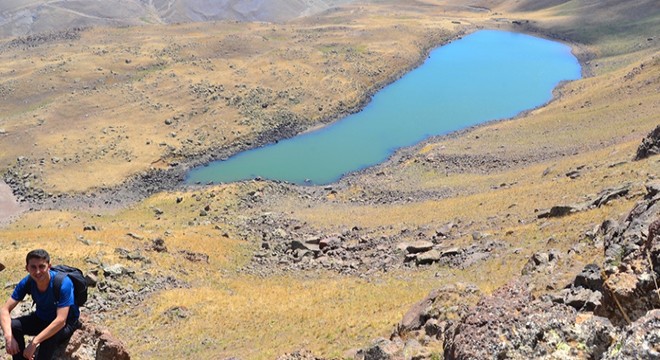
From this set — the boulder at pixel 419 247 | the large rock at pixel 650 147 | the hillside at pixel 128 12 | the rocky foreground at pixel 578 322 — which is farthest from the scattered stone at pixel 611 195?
the hillside at pixel 128 12

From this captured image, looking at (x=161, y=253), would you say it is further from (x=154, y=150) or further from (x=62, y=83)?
(x=62, y=83)

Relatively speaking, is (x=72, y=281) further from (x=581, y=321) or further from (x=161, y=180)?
(x=161, y=180)

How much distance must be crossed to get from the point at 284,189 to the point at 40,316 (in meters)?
39.7

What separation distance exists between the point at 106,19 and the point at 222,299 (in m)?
154

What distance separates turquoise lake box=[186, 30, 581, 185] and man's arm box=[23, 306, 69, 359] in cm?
4591

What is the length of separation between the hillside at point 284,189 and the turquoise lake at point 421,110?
2.85 meters

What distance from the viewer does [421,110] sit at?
76.7 metres

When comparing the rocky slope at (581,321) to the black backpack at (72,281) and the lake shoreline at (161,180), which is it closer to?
the black backpack at (72,281)

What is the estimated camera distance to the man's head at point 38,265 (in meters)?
9.74

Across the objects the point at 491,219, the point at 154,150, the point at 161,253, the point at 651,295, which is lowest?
the point at 154,150

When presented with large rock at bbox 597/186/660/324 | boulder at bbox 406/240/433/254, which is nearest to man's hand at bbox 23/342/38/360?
large rock at bbox 597/186/660/324

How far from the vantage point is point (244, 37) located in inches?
4070

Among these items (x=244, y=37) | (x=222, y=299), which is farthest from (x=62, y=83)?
(x=222, y=299)

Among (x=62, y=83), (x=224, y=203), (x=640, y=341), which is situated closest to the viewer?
(x=640, y=341)
